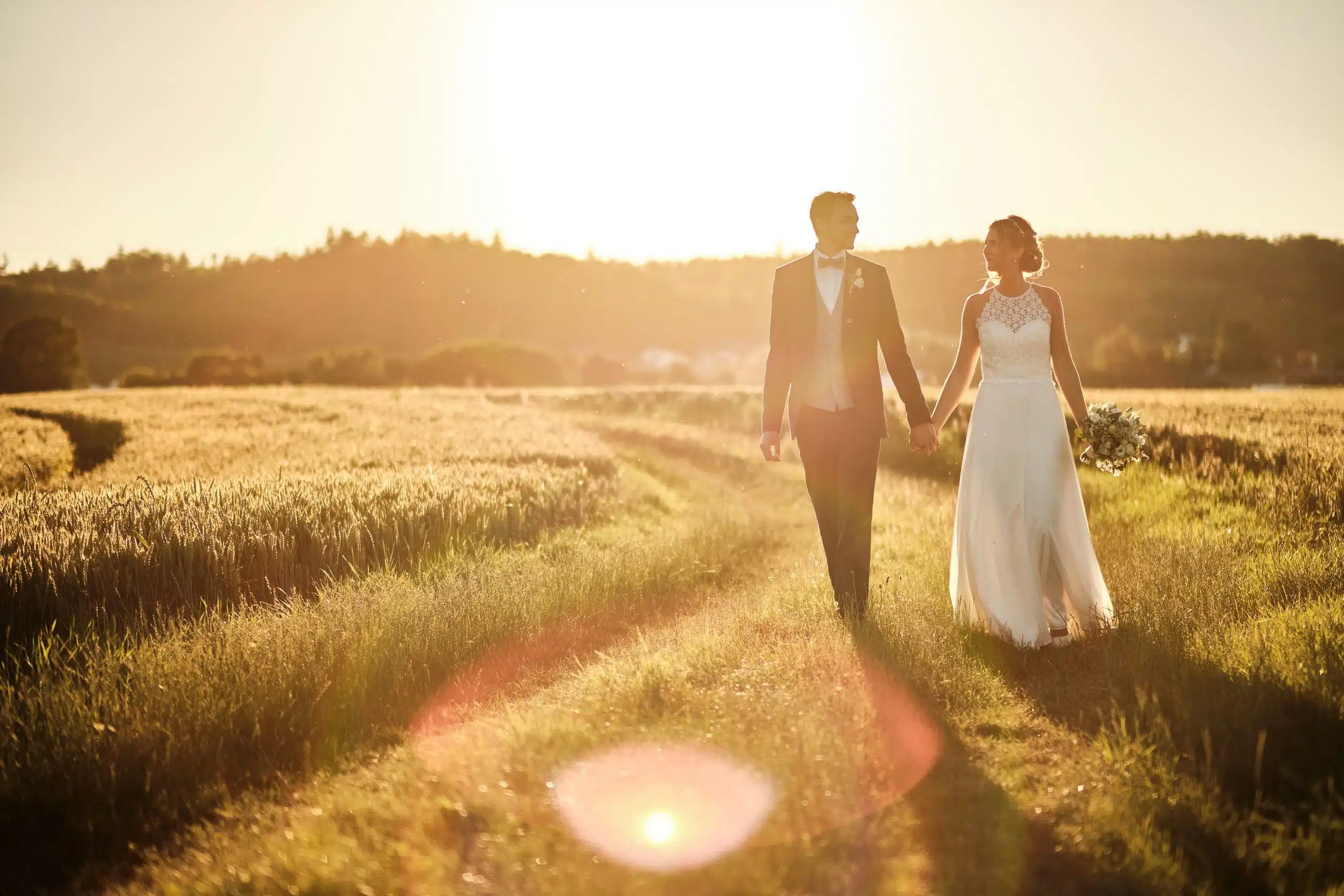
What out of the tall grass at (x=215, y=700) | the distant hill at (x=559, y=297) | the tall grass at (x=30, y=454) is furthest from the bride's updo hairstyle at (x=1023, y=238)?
the distant hill at (x=559, y=297)

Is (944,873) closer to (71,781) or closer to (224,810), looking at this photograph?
(224,810)

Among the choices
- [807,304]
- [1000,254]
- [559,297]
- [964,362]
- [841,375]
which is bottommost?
[841,375]

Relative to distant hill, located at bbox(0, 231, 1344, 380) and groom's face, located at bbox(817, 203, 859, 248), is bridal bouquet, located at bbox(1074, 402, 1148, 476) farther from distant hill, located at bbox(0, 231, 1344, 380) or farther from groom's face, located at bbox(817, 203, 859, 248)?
distant hill, located at bbox(0, 231, 1344, 380)

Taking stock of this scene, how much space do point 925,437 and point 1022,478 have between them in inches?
31.1

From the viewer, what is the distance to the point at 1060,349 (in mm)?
6418

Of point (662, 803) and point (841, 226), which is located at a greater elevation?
point (841, 226)

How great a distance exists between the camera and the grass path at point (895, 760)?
3.23 meters

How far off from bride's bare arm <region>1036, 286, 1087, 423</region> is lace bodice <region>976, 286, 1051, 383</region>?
87mm

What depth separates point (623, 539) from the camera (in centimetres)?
1021

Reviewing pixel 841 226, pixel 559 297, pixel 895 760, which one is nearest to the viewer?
pixel 895 760

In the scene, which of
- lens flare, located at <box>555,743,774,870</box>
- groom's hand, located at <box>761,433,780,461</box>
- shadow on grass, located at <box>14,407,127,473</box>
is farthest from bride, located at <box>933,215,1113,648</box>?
shadow on grass, located at <box>14,407,127,473</box>

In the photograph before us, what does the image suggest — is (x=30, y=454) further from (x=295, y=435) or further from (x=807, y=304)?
(x=807, y=304)

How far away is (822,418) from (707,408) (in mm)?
28931

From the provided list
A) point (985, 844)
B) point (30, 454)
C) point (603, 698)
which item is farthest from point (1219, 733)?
point (30, 454)
